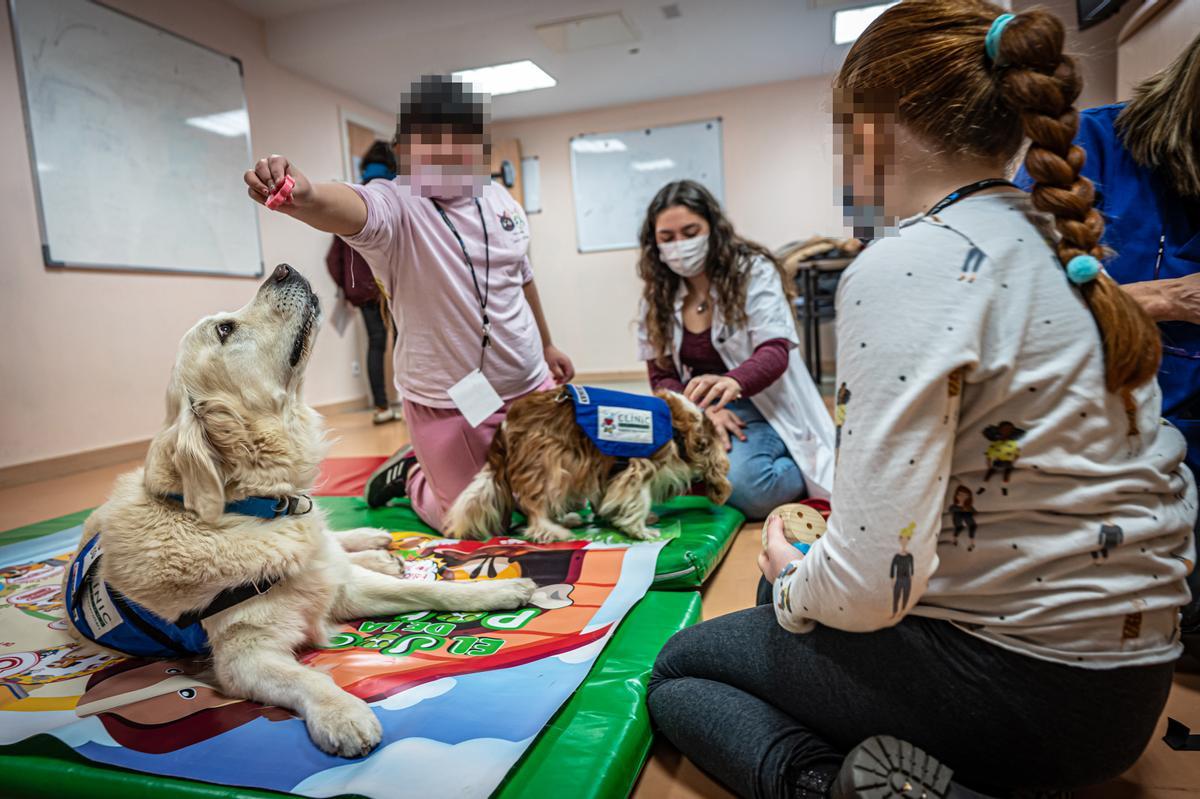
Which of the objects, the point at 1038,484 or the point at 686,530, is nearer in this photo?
the point at 1038,484

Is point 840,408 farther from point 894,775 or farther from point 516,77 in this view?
point 516,77

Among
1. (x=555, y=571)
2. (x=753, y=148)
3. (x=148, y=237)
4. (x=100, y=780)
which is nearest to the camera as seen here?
(x=100, y=780)

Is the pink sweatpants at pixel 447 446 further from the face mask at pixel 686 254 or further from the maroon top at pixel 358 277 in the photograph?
the face mask at pixel 686 254

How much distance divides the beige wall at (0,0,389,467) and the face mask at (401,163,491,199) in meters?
3.43

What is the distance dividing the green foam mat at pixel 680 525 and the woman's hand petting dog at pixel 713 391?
397 millimetres

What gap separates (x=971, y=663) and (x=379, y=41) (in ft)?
21.3

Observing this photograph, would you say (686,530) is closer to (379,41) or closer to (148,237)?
(148,237)

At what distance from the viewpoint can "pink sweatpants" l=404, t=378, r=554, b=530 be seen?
2.35 m

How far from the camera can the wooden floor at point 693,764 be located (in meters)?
1.02

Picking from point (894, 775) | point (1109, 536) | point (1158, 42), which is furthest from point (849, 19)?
point (894, 775)

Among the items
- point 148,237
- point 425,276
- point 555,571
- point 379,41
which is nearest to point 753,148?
point 379,41

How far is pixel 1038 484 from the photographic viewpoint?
74 cm

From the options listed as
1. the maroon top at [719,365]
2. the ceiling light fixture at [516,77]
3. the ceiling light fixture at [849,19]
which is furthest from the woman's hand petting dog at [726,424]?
the ceiling light fixture at [516,77]

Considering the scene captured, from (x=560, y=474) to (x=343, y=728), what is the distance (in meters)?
1.14
